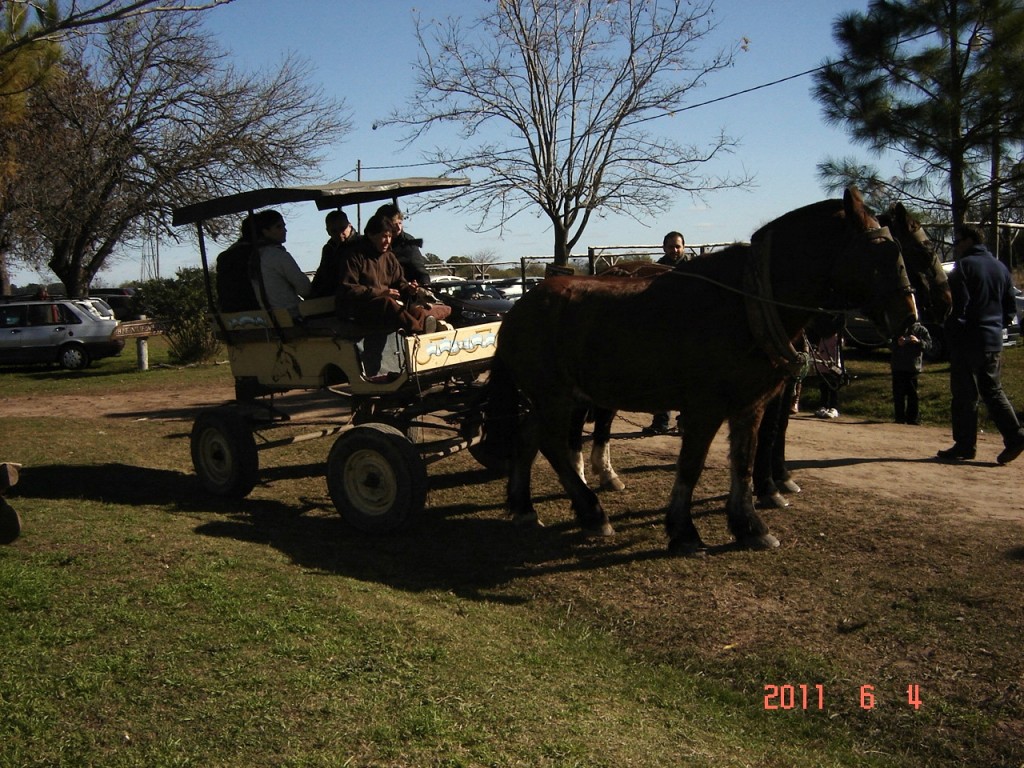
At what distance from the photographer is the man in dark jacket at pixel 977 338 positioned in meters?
9.07

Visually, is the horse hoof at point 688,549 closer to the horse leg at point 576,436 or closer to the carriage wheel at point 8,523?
the horse leg at point 576,436

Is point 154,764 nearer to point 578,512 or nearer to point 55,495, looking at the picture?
point 578,512

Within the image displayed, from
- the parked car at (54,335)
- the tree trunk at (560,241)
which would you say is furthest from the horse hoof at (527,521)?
the parked car at (54,335)

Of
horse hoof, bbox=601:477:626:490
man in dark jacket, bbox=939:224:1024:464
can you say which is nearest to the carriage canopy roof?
horse hoof, bbox=601:477:626:490

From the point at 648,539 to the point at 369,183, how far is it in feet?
11.7

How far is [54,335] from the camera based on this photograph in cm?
2311

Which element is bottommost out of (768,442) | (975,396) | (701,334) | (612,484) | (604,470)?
(612,484)

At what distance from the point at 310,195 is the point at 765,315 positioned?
365cm

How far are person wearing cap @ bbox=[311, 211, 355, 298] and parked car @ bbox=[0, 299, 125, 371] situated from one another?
54.5ft

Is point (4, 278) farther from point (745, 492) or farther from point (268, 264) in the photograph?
point (745, 492)

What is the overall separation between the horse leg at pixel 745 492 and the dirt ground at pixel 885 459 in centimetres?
144

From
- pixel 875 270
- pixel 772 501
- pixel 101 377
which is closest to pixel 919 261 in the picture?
pixel 875 270

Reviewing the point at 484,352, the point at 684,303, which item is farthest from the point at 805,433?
the point at 684,303

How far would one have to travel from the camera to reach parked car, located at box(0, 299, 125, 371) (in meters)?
23.1
